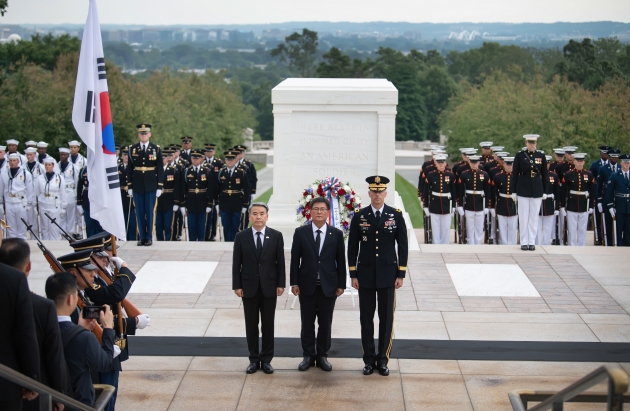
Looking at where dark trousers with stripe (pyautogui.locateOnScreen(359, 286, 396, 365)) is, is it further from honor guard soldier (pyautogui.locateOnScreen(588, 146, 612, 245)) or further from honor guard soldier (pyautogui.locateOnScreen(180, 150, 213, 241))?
honor guard soldier (pyautogui.locateOnScreen(588, 146, 612, 245))

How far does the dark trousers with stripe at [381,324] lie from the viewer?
24.3 feet

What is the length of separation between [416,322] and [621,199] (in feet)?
21.9

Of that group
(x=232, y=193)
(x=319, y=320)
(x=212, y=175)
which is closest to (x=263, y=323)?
(x=319, y=320)

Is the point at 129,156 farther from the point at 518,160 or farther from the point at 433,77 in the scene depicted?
the point at 433,77

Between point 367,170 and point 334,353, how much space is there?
5.20 metres

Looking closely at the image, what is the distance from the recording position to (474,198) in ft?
47.8

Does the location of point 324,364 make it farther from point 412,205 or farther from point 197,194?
point 412,205

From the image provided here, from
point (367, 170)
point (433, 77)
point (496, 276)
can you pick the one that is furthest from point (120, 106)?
point (433, 77)

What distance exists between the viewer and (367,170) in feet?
41.8

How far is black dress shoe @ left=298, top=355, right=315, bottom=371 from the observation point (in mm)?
7492

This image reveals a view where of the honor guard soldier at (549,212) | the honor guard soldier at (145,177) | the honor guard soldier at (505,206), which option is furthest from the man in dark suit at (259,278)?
the honor guard soldier at (549,212)

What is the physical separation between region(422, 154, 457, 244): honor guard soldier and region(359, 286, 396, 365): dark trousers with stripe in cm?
708

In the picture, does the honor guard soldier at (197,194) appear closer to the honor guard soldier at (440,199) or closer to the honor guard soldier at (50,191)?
the honor guard soldier at (50,191)

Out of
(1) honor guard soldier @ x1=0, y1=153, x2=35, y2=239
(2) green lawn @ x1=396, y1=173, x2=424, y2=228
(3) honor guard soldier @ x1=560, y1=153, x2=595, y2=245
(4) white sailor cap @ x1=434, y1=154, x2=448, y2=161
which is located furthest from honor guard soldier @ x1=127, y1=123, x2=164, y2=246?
(2) green lawn @ x1=396, y1=173, x2=424, y2=228
